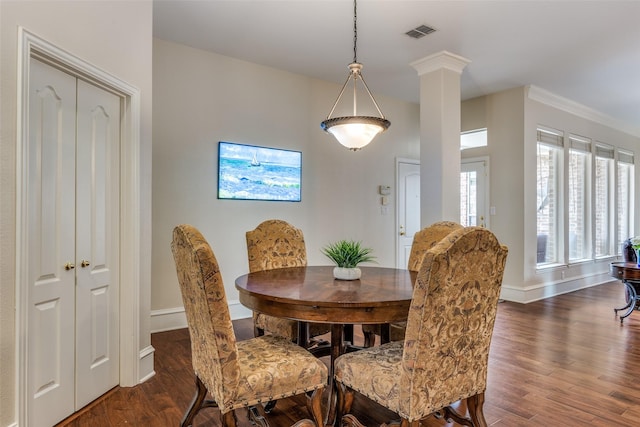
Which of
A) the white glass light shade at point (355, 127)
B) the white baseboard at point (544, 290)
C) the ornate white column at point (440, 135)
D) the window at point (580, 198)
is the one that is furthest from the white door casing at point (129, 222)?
the window at point (580, 198)

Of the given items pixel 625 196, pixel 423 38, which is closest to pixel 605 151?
pixel 625 196

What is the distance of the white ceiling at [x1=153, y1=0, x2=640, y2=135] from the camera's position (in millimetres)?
3201

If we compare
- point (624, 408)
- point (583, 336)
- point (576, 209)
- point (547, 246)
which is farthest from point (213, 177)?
point (576, 209)

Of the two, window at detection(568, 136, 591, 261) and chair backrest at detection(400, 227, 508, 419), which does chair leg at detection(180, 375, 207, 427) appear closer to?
chair backrest at detection(400, 227, 508, 419)

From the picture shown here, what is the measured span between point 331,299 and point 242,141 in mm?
2899

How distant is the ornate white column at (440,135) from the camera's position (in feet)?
13.8

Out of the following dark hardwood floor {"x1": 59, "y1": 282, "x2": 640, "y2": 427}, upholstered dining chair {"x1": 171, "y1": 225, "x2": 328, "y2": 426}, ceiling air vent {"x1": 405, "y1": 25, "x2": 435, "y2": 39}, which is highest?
ceiling air vent {"x1": 405, "y1": 25, "x2": 435, "y2": 39}

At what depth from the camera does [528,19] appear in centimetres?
339

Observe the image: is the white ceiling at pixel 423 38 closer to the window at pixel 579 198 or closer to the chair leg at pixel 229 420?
the window at pixel 579 198

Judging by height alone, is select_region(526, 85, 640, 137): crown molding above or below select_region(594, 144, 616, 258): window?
above

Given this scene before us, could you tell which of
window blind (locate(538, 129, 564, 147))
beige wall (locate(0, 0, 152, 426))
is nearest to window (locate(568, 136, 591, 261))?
window blind (locate(538, 129, 564, 147))

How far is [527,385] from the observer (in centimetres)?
265

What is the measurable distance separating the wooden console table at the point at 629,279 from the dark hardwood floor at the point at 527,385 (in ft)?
1.09

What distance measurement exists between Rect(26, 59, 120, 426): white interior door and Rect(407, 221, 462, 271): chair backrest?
84.4 inches
